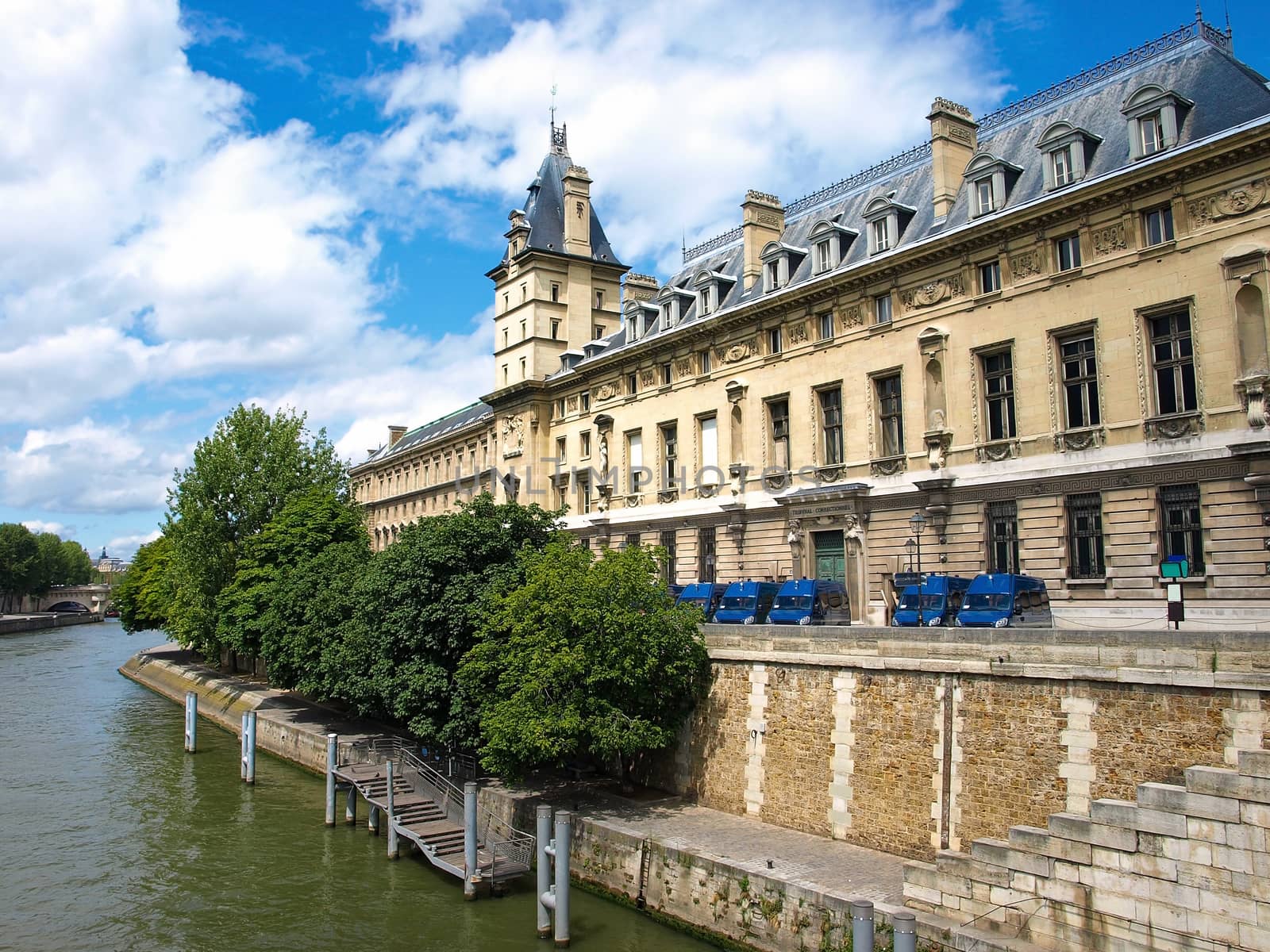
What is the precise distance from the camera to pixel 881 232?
33.1 m

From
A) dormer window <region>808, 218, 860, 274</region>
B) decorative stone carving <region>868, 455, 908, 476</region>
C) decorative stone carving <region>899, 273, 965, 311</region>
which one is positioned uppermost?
dormer window <region>808, 218, 860, 274</region>

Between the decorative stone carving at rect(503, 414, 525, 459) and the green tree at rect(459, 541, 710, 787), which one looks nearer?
the green tree at rect(459, 541, 710, 787)

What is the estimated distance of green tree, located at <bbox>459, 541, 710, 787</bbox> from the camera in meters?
22.9

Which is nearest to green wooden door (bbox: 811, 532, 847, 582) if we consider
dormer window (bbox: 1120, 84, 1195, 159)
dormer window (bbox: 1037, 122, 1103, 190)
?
dormer window (bbox: 1037, 122, 1103, 190)

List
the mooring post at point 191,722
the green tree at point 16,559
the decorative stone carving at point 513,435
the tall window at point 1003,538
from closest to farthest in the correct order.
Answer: the tall window at point 1003,538, the mooring post at point 191,722, the decorative stone carving at point 513,435, the green tree at point 16,559

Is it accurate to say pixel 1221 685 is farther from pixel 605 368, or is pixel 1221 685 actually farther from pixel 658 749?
pixel 605 368

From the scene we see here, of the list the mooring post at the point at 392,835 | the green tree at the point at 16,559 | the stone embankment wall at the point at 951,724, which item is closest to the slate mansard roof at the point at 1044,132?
the stone embankment wall at the point at 951,724

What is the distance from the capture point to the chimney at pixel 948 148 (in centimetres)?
3164

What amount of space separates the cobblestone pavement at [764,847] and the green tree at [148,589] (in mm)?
47436

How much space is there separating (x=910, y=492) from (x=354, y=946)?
20.0 metres

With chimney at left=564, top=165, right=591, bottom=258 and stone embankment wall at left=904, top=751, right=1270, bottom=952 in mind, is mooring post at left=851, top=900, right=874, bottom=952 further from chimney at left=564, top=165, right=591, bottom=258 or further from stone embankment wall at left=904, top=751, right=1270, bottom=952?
chimney at left=564, top=165, right=591, bottom=258

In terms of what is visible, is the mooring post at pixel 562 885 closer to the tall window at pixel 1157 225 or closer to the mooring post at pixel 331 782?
the mooring post at pixel 331 782

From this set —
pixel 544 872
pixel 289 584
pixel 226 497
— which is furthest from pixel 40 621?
pixel 544 872

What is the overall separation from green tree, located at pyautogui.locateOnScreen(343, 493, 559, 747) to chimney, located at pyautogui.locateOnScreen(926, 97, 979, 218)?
1629 cm
